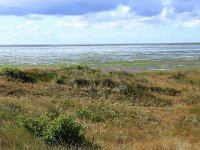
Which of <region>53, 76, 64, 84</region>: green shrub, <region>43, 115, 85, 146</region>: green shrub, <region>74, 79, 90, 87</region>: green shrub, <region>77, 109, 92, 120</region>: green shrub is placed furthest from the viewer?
<region>74, 79, 90, 87</region>: green shrub

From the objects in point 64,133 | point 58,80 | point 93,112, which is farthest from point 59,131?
point 58,80

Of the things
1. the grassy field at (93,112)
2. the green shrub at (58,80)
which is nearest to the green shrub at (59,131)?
the grassy field at (93,112)

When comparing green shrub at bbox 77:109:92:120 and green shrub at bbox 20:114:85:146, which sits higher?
green shrub at bbox 20:114:85:146

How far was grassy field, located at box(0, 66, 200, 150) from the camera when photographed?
1111cm

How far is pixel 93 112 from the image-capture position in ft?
60.4

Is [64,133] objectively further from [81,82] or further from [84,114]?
[81,82]

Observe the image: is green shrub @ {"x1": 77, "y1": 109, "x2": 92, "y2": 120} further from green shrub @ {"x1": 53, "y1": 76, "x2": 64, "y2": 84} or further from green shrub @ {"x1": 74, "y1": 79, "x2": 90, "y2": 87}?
green shrub @ {"x1": 53, "y1": 76, "x2": 64, "y2": 84}

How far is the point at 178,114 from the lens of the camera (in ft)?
63.6

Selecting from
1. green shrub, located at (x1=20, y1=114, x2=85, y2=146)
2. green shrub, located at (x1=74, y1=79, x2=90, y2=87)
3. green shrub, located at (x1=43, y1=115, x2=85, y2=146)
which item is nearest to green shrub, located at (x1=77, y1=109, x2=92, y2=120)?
green shrub, located at (x1=20, y1=114, x2=85, y2=146)

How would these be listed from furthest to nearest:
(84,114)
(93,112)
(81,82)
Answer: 1. (81,82)
2. (93,112)
3. (84,114)

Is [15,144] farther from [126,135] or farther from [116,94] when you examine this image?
[116,94]

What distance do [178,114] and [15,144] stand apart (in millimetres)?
11885

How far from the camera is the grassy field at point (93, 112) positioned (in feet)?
36.4

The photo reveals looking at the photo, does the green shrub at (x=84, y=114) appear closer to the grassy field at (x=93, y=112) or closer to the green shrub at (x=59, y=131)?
the grassy field at (x=93, y=112)
